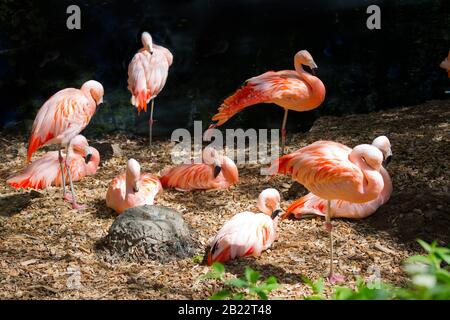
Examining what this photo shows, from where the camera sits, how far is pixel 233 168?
566 centimetres

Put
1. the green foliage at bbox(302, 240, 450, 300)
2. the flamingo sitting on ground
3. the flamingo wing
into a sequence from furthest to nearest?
the flamingo wing, the flamingo sitting on ground, the green foliage at bbox(302, 240, 450, 300)

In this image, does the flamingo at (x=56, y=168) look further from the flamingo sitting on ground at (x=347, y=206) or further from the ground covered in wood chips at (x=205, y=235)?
the flamingo sitting on ground at (x=347, y=206)

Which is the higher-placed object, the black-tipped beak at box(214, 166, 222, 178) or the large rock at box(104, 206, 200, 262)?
the black-tipped beak at box(214, 166, 222, 178)

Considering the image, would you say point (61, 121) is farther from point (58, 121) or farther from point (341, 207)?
point (341, 207)

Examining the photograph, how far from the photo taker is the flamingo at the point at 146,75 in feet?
20.7

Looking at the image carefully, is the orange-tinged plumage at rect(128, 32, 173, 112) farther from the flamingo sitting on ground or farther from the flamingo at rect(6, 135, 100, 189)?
the flamingo sitting on ground

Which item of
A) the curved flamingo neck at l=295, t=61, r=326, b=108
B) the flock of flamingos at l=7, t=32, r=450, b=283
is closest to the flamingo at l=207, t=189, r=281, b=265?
the flock of flamingos at l=7, t=32, r=450, b=283

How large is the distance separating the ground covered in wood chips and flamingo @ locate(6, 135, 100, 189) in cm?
10

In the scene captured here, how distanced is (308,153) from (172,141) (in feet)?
10.4

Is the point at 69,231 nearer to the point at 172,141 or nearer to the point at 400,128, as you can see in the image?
the point at 172,141

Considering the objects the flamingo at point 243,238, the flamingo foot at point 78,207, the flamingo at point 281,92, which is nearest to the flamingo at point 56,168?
the flamingo foot at point 78,207

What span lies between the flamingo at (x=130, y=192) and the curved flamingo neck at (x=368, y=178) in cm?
179

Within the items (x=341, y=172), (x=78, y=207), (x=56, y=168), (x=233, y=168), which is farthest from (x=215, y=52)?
(x=341, y=172)

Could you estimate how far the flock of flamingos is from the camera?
4.00 m
